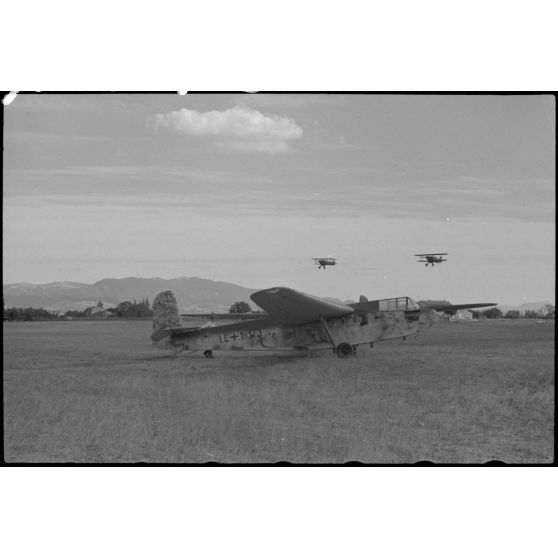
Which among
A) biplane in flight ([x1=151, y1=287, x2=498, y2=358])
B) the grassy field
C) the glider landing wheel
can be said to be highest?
biplane in flight ([x1=151, y1=287, x2=498, y2=358])

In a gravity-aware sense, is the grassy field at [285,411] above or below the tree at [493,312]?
below

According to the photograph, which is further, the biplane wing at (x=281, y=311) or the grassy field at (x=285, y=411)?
the biplane wing at (x=281, y=311)

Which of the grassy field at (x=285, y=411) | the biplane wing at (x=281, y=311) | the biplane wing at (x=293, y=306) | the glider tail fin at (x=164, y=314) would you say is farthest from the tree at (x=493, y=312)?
the glider tail fin at (x=164, y=314)

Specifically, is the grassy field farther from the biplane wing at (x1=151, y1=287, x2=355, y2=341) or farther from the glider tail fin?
the glider tail fin

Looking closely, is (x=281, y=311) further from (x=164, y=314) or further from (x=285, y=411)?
(x=285, y=411)

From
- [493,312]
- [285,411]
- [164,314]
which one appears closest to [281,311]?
[164,314]

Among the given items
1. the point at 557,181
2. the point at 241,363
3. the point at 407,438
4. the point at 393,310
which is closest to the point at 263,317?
the point at 241,363

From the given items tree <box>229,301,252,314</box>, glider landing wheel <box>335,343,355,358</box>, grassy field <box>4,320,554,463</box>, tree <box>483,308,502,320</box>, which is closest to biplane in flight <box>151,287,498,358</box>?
glider landing wheel <box>335,343,355,358</box>

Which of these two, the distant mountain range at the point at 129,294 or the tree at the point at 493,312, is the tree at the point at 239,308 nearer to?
the distant mountain range at the point at 129,294

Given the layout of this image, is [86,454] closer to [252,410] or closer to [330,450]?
[252,410]
